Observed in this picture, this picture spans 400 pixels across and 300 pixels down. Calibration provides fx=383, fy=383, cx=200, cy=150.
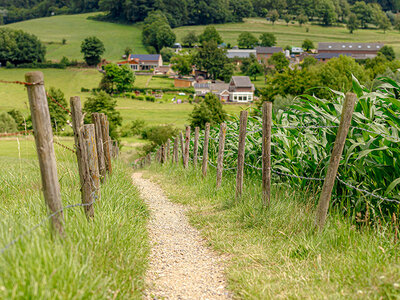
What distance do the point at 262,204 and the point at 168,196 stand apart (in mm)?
3683

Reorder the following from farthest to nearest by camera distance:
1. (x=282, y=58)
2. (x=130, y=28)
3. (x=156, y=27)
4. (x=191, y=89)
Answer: (x=130, y=28), (x=156, y=27), (x=282, y=58), (x=191, y=89)

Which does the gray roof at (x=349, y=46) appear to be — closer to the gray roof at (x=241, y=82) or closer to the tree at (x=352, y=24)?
the tree at (x=352, y=24)

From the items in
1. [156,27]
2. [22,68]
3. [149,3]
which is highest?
[149,3]

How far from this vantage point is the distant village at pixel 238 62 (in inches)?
3648

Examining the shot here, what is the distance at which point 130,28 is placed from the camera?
15088 cm

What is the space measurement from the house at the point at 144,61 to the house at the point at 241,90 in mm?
31836

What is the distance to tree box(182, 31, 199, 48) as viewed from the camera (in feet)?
477

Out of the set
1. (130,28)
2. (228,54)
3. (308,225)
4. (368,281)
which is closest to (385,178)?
(308,225)

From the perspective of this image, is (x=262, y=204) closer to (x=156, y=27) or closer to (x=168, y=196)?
(x=168, y=196)

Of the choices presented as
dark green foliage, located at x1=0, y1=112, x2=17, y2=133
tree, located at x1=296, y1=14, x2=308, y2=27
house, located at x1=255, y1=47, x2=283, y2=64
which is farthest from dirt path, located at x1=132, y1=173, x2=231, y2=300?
tree, located at x1=296, y1=14, x2=308, y2=27

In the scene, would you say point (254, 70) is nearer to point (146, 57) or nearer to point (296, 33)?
point (146, 57)

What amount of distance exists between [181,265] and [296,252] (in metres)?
1.28

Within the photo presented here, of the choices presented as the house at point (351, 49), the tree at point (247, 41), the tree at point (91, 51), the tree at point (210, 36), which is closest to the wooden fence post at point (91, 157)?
the tree at point (91, 51)

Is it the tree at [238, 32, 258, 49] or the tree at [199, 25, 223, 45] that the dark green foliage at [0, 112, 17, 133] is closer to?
the tree at [199, 25, 223, 45]
